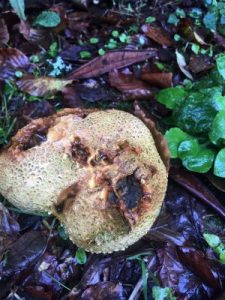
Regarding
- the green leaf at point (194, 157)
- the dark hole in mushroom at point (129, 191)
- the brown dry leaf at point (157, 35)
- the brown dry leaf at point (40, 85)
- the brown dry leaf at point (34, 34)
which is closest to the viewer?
the dark hole in mushroom at point (129, 191)

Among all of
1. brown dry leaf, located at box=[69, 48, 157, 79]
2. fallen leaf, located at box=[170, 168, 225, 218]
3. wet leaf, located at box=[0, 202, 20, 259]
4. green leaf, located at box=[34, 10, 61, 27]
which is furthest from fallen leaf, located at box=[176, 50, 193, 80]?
wet leaf, located at box=[0, 202, 20, 259]

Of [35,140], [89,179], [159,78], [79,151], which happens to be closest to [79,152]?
→ [79,151]

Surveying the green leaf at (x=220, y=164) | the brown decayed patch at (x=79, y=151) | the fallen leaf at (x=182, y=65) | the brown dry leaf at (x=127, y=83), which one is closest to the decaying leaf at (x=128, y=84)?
the brown dry leaf at (x=127, y=83)

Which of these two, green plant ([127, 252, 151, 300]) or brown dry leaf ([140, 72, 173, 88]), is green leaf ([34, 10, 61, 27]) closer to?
brown dry leaf ([140, 72, 173, 88])

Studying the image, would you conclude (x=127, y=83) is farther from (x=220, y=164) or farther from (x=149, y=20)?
(x=220, y=164)

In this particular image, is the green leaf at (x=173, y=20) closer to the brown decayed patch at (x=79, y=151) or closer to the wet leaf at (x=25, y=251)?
the brown decayed patch at (x=79, y=151)

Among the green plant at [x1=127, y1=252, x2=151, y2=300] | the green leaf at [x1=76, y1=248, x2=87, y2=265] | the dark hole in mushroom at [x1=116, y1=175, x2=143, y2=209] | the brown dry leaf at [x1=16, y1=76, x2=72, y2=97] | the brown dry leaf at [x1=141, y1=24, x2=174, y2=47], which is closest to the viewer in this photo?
the dark hole in mushroom at [x1=116, y1=175, x2=143, y2=209]
